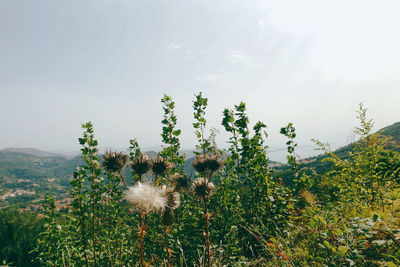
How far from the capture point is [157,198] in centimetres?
256

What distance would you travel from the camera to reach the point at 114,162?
134 inches

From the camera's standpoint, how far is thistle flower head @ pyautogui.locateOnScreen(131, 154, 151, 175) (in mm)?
3143

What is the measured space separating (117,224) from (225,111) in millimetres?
4108

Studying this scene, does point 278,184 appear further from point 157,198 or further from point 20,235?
point 20,235

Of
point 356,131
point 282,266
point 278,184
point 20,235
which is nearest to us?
point 282,266

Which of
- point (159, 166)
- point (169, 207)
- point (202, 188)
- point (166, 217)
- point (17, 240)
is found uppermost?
point (159, 166)

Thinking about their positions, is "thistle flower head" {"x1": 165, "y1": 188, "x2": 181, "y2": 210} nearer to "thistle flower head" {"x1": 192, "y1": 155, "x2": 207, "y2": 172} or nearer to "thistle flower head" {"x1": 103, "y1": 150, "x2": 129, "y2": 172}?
"thistle flower head" {"x1": 192, "y1": 155, "x2": 207, "y2": 172}

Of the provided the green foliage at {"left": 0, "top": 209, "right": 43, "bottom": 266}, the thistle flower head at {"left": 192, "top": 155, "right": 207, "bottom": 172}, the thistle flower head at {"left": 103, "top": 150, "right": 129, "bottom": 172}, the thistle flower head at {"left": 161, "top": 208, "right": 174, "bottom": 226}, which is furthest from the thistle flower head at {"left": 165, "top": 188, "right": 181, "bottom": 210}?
the green foliage at {"left": 0, "top": 209, "right": 43, "bottom": 266}

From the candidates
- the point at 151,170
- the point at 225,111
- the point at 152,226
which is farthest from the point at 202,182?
the point at 152,226

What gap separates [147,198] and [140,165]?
78cm

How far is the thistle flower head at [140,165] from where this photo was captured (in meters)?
3.14

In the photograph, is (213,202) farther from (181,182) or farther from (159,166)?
(159,166)

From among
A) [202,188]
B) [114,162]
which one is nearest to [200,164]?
[202,188]

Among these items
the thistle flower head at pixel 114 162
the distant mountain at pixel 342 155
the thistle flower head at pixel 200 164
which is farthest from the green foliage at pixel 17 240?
the distant mountain at pixel 342 155
